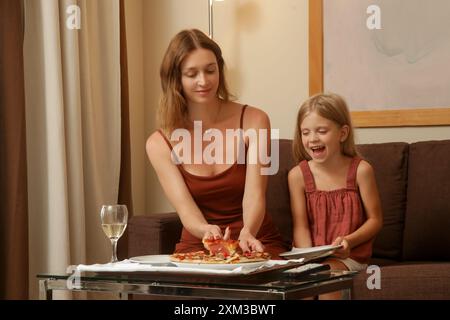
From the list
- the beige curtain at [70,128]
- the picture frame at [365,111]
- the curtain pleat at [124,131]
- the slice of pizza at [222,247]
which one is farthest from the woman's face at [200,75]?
the curtain pleat at [124,131]

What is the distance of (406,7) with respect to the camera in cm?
378

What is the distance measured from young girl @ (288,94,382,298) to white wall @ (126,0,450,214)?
2.83ft

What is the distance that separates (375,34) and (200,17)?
1063mm

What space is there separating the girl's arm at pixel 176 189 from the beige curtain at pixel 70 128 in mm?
806

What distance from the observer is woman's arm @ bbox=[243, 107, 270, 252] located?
2873 millimetres

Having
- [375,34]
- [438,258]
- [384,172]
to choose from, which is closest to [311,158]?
[384,172]

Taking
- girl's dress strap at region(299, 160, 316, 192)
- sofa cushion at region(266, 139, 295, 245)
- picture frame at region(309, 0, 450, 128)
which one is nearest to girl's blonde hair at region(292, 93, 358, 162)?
girl's dress strap at region(299, 160, 316, 192)

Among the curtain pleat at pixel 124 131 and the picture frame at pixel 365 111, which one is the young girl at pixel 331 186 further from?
the curtain pleat at pixel 124 131

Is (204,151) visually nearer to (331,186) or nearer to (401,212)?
(331,186)

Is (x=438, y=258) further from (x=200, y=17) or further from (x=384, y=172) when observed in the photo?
(x=200, y=17)

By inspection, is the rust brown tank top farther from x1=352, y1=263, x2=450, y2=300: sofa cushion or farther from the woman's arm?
x1=352, y1=263, x2=450, y2=300: sofa cushion

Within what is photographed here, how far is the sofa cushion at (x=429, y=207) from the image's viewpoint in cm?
327

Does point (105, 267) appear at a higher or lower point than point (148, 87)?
lower

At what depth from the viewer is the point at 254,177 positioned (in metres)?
2.93
